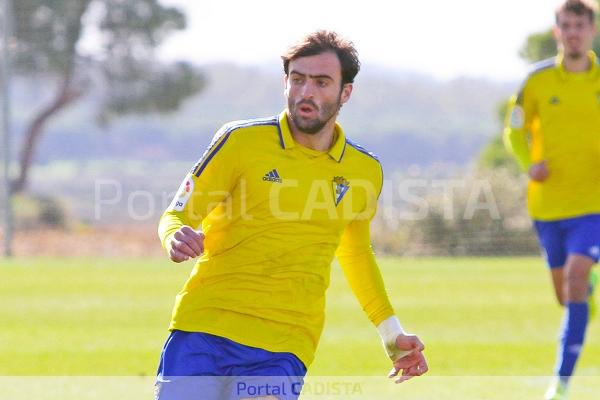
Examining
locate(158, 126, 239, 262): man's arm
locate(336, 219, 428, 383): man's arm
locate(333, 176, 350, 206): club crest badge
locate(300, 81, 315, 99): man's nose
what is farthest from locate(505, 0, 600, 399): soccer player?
locate(158, 126, 239, 262): man's arm

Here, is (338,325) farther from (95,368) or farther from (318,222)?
(318,222)

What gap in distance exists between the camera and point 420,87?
266 ft

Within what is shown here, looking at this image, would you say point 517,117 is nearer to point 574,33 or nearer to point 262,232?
point 574,33

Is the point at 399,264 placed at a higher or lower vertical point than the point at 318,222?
lower

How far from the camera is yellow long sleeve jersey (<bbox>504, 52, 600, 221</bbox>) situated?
8711 millimetres

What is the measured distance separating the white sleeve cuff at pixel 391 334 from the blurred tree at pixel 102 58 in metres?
24.6

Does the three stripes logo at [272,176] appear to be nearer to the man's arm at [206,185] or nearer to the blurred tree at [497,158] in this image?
the man's arm at [206,185]

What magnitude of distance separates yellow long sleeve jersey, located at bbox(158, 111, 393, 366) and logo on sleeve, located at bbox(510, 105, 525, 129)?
12.4ft

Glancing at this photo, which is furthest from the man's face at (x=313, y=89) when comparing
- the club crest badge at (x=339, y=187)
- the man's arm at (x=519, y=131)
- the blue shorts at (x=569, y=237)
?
the man's arm at (x=519, y=131)

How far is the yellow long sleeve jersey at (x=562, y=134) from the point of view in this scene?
8711 mm

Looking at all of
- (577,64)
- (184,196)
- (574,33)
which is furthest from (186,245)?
(577,64)

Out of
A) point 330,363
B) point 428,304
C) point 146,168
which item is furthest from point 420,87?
point 330,363

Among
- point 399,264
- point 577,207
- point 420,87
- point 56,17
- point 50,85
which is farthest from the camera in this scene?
point 420,87

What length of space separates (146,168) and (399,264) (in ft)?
88.5
